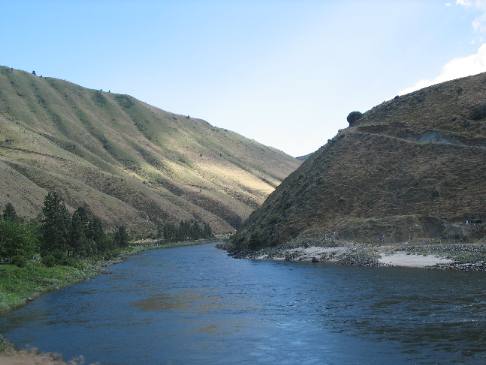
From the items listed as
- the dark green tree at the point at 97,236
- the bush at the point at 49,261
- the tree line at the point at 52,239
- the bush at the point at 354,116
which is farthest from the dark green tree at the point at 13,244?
the bush at the point at 354,116

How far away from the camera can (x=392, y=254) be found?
2498 inches

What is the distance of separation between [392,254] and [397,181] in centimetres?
2612

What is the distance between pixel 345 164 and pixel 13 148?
123 metres

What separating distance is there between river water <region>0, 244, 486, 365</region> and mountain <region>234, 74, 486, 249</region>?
24.0 m

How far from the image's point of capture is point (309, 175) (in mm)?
102438

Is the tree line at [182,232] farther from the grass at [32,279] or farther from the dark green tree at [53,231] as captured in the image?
the grass at [32,279]

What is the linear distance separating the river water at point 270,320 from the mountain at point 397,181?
24.0 meters

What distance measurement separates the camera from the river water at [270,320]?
2475cm

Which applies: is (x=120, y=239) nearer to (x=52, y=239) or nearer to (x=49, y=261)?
(x=52, y=239)

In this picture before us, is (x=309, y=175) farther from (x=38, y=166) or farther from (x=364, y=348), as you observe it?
(x=38, y=166)

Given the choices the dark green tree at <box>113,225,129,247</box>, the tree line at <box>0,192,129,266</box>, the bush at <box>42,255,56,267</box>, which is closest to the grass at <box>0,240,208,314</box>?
the bush at <box>42,255,56,267</box>

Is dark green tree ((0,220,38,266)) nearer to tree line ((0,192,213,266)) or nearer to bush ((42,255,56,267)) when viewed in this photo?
tree line ((0,192,213,266))

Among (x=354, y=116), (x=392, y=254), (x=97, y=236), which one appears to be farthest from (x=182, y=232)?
(x=392, y=254)

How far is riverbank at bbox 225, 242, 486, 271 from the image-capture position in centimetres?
5400
